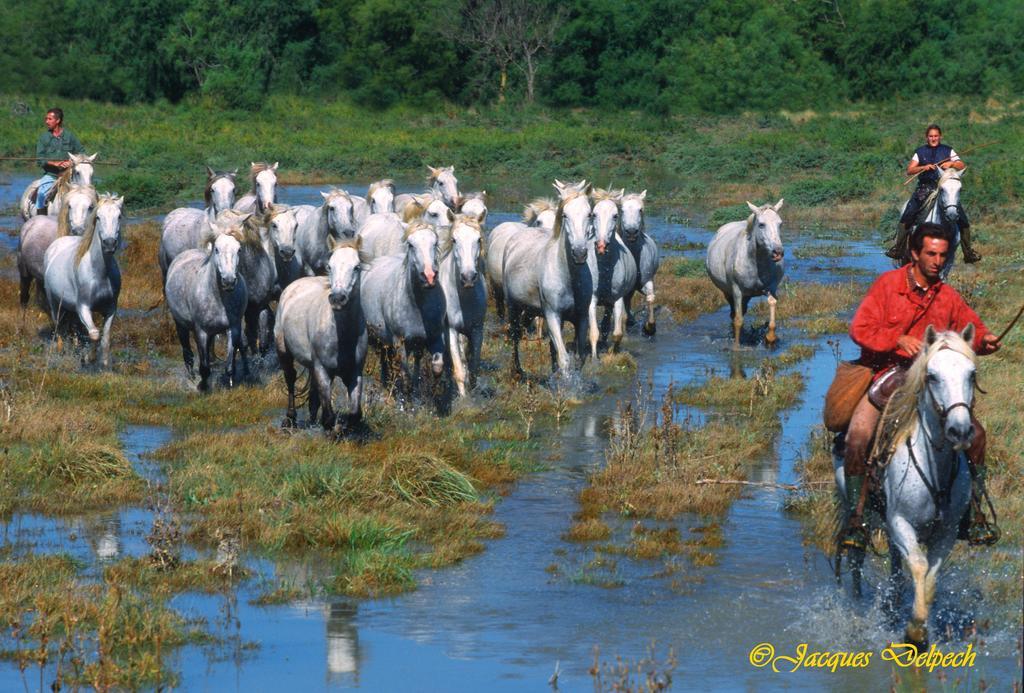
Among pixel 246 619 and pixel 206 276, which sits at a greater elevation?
pixel 206 276

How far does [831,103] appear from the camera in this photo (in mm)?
62562

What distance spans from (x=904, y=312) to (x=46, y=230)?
13.3 m

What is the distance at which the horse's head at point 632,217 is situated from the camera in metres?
18.3

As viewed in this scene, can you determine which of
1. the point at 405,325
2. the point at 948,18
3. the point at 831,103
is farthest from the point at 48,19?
the point at 405,325

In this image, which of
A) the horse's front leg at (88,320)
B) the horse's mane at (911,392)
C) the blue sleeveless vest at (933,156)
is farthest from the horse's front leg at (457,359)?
the blue sleeveless vest at (933,156)

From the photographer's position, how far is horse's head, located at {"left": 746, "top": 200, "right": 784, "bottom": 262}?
17.9 metres

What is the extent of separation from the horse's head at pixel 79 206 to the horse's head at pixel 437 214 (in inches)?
169

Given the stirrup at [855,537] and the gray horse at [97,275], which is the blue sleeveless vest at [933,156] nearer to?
the gray horse at [97,275]

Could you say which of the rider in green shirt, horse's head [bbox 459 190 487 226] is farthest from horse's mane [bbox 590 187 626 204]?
the rider in green shirt

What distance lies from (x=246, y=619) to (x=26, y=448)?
4.32 metres

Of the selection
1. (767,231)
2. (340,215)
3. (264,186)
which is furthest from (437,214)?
(767,231)

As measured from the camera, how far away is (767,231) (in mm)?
18172

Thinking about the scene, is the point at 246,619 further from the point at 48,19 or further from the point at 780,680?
the point at 48,19

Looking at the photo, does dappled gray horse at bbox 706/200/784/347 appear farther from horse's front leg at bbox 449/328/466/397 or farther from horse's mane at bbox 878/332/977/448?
horse's mane at bbox 878/332/977/448
